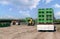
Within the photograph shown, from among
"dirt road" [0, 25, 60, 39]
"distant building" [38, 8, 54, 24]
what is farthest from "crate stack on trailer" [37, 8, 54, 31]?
"dirt road" [0, 25, 60, 39]

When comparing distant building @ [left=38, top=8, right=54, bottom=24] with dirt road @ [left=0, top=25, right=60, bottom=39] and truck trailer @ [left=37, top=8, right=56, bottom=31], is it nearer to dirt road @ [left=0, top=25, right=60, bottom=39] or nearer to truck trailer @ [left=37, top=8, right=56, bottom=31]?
truck trailer @ [left=37, top=8, right=56, bottom=31]

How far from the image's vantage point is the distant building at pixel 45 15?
72.1 feet

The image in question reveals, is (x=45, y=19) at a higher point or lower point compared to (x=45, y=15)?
lower

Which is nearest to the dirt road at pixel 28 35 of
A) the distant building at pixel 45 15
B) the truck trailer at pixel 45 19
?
the truck trailer at pixel 45 19

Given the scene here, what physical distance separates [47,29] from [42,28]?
74 cm

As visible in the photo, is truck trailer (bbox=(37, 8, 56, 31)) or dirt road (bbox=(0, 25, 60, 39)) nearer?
dirt road (bbox=(0, 25, 60, 39))

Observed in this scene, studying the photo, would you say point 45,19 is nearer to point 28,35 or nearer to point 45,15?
point 45,15

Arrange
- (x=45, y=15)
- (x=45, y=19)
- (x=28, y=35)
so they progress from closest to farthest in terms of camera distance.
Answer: (x=28, y=35)
(x=45, y=19)
(x=45, y=15)

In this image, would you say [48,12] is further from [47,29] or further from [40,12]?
[47,29]

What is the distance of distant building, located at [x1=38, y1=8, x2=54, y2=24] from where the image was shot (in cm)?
2198

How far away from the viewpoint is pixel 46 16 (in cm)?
2242

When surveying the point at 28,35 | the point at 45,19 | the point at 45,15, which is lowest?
the point at 28,35

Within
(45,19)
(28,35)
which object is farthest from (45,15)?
(28,35)

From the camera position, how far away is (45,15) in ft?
74.1
